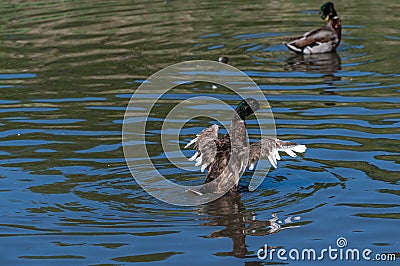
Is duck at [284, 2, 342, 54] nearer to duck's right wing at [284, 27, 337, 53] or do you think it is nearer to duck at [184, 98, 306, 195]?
duck's right wing at [284, 27, 337, 53]

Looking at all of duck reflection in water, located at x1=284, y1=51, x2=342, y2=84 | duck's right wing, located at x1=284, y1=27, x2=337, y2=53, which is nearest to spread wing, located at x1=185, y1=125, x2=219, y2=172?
duck reflection in water, located at x1=284, y1=51, x2=342, y2=84

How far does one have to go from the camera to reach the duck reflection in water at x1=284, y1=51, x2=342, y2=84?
15.3 m

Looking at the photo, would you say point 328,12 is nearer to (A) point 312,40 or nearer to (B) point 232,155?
(A) point 312,40

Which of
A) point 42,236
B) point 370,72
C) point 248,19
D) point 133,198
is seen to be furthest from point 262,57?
point 42,236

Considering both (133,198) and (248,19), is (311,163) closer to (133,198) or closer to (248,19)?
(133,198)

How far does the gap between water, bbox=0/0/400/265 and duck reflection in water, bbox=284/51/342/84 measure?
0.17 ft

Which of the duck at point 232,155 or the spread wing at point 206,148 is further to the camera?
the spread wing at point 206,148

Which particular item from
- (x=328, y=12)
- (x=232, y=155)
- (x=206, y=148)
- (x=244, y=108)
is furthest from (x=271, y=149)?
(x=328, y=12)

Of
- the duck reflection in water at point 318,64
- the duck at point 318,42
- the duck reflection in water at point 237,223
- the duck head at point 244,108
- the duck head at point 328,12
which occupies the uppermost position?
the duck head at point 328,12

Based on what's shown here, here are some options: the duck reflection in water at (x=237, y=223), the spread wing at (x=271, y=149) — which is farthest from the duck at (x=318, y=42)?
the duck reflection in water at (x=237, y=223)

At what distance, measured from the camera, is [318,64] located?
16.0m

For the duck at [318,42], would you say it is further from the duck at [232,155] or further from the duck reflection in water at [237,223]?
the duck reflection in water at [237,223]

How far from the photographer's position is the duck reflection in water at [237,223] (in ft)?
26.6

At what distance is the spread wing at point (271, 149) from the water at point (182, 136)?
36 cm
